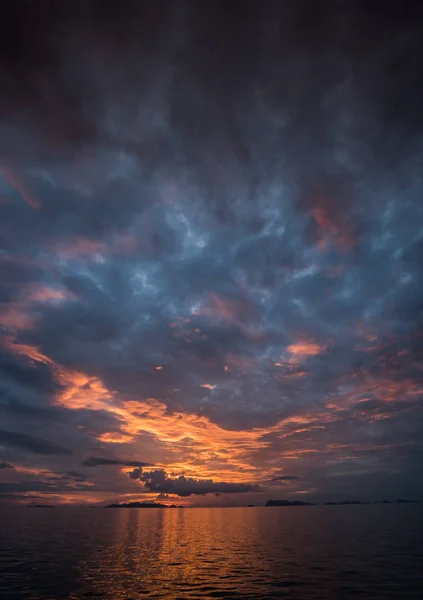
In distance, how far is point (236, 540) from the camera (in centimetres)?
7412

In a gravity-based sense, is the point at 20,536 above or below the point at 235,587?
above

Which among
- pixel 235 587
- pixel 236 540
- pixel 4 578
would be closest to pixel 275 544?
pixel 236 540

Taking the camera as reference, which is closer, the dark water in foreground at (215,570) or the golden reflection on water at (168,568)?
Result: the dark water in foreground at (215,570)

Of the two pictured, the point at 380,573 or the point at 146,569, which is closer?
the point at 380,573

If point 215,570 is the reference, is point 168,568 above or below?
above

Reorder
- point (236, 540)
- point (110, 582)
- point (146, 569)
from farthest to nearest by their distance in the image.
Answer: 1. point (236, 540)
2. point (146, 569)
3. point (110, 582)

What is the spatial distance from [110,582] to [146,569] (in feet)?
26.2

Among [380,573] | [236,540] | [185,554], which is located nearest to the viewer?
[380,573]

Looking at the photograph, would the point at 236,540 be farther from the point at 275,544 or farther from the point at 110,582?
Answer: the point at 110,582

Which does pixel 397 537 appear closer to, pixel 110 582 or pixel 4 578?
pixel 110 582

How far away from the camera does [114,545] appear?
6956 centimetres

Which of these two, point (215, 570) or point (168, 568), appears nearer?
point (215, 570)

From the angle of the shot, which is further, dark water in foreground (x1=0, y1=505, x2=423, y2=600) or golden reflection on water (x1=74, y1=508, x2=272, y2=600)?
golden reflection on water (x1=74, y1=508, x2=272, y2=600)

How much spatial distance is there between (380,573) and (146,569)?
89.2ft
